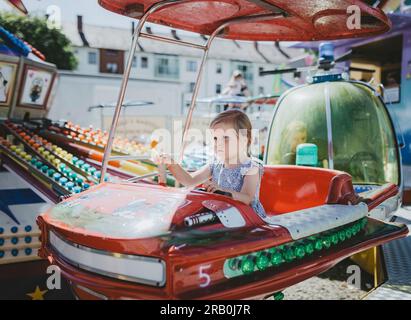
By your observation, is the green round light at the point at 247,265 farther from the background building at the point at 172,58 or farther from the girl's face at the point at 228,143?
the background building at the point at 172,58

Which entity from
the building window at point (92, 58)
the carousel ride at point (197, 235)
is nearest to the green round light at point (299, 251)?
the carousel ride at point (197, 235)

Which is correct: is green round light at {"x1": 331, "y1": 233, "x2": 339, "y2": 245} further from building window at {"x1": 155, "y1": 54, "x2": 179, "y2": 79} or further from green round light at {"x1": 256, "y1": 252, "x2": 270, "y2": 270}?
building window at {"x1": 155, "y1": 54, "x2": 179, "y2": 79}

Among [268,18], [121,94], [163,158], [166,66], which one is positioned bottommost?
[163,158]

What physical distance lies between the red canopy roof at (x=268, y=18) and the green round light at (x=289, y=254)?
123 cm

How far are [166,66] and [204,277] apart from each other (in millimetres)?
33313

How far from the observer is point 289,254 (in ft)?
5.82

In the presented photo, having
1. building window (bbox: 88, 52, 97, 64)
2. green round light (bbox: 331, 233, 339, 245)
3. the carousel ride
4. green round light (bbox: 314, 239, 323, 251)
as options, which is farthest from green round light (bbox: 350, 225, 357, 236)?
building window (bbox: 88, 52, 97, 64)

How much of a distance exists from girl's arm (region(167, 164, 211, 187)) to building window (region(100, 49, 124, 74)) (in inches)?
1239

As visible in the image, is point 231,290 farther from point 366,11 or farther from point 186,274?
point 366,11

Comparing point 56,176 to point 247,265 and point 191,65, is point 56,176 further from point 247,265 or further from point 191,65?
point 191,65

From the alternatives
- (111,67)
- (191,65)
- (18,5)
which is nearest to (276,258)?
(18,5)

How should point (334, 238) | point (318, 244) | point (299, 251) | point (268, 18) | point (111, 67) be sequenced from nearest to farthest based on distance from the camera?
point (299, 251) < point (318, 244) < point (334, 238) < point (268, 18) < point (111, 67)

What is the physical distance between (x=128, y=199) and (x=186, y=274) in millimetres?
511
